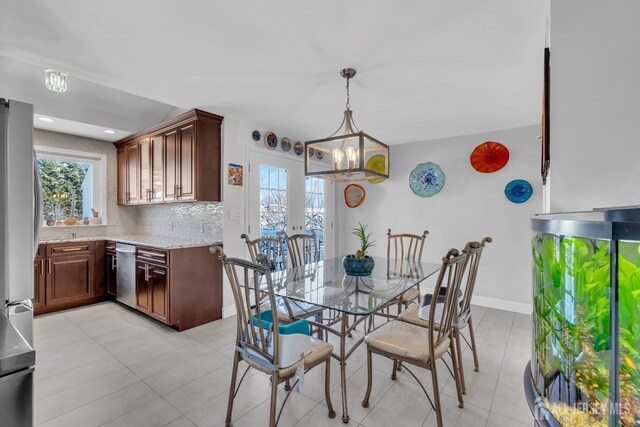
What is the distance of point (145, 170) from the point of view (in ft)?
12.8

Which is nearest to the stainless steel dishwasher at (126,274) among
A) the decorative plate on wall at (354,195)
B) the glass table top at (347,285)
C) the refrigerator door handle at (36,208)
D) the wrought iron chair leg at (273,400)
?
the glass table top at (347,285)

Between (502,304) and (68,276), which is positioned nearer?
(68,276)

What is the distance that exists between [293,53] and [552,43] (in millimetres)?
1478

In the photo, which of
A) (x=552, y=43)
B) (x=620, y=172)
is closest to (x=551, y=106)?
(x=552, y=43)

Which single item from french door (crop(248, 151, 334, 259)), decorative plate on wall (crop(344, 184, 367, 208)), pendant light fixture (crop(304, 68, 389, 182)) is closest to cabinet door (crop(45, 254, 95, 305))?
french door (crop(248, 151, 334, 259))

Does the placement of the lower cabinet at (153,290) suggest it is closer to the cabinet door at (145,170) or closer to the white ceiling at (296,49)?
the cabinet door at (145,170)

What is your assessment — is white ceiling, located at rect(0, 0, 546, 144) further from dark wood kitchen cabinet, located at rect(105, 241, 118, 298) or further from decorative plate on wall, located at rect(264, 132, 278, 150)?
dark wood kitchen cabinet, located at rect(105, 241, 118, 298)

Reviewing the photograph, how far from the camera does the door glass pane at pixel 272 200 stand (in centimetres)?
378

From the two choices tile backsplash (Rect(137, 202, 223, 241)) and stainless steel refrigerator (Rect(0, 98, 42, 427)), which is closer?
stainless steel refrigerator (Rect(0, 98, 42, 427))

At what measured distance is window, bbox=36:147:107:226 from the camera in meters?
3.88

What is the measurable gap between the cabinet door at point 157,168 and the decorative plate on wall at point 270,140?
4.20ft

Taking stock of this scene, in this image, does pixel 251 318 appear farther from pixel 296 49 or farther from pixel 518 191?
pixel 518 191

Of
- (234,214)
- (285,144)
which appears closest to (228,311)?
(234,214)

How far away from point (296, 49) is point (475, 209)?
3155mm
